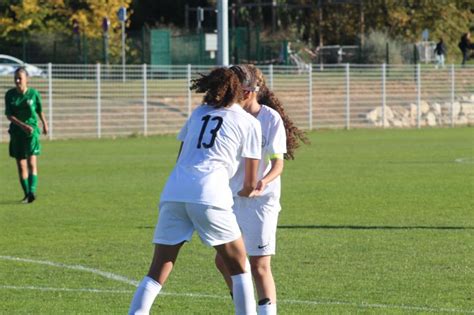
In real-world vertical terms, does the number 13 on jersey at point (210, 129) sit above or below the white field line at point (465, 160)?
above

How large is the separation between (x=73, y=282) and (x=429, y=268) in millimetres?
3413

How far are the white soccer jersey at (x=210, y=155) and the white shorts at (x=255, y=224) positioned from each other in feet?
2.79

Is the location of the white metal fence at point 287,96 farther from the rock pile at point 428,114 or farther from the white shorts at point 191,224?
the white shorts at point 191,224

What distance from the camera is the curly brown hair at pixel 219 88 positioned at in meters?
7.79

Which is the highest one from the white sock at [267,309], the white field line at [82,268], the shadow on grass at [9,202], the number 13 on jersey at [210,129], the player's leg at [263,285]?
the number 13 on jersey at [210,129]

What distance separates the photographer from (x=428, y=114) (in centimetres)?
Answer: 4862

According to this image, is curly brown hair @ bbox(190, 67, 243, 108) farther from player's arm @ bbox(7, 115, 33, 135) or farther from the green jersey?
the green jersey

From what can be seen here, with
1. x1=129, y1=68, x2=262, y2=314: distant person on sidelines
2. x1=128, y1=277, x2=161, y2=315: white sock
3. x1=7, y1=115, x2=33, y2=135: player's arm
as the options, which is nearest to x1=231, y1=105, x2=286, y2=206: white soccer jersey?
x1=129, y1=68, x2=262, y2=314: distant person on sidelines

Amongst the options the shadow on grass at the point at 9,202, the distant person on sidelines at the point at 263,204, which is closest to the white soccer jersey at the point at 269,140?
the distant person on sidelines at the point at 263,204

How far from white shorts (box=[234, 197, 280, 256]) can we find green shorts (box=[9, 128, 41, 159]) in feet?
34.6

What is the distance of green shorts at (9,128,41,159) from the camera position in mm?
18703

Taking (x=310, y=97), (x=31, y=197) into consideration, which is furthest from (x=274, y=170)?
(x=310, y=97)

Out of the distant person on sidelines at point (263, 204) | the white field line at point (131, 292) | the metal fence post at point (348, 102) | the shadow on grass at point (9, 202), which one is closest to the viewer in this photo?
the distant person on sidelines at point (263, 204)

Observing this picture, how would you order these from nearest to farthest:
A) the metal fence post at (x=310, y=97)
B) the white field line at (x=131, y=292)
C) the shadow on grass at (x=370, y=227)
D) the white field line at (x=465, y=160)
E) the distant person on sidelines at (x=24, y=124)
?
the white field line at (x=131, y=292)
the shadow on grass at (x=370, y=227)
the distant person on sidelines at (x=24, y=124)
the white field line at (x=465, y=160)
the metal fence post at (x=310, y=97)
